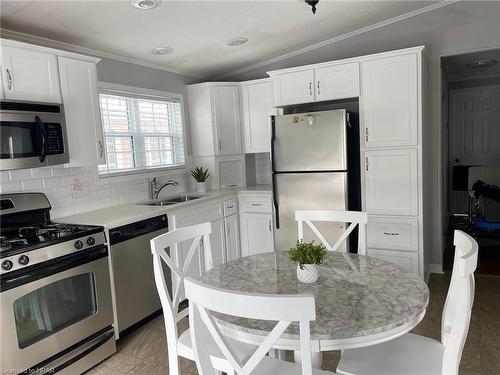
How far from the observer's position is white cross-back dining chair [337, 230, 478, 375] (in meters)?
1.31

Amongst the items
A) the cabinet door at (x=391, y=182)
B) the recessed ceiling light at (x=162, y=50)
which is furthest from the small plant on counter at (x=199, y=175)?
the cabinet door at (x=391, y=182)

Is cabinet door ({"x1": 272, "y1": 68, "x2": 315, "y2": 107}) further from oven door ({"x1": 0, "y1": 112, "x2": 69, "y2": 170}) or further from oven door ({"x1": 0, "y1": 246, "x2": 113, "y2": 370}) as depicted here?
oven door ({"x1": 0, "y1": 246, "x2": 113, "y2": 370})

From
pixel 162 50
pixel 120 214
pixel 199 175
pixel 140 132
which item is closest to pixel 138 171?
pixel 140 132

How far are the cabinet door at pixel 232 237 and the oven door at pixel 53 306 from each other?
1.58 metres

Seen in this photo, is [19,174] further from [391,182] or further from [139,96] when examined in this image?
[391,182]

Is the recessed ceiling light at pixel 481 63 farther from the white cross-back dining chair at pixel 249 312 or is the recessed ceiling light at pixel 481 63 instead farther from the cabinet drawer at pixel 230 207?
the white cross-back dining chair at pixel 249 312

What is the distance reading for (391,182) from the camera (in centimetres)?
347

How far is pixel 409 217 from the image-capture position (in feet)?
11.3

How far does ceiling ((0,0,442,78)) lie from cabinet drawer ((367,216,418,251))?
76.9 inches

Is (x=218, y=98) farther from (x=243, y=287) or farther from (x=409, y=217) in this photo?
(x=243, y=287)

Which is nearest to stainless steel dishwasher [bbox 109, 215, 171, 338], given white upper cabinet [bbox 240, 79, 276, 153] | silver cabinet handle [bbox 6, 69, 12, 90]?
silver cabinet handle [bbox 6, 69, 12, 90]

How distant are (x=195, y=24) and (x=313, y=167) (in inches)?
64.0

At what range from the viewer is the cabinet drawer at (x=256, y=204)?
404cm

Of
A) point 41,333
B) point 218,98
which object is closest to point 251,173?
point 218,98
